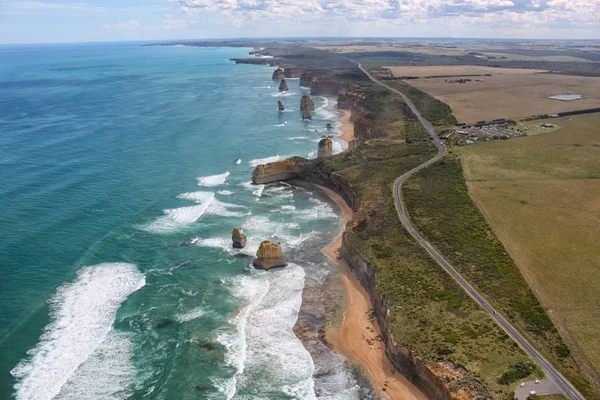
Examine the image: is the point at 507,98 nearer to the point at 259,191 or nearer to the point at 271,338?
the point at 259,191

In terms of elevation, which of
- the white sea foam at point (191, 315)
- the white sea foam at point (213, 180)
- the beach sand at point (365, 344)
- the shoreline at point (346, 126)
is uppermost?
the shoreline at point (346, 126)

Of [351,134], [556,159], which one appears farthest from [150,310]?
[351,134]

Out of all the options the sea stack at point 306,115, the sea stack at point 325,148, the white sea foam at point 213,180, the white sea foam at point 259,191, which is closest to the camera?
the white sea foam at point 259,191

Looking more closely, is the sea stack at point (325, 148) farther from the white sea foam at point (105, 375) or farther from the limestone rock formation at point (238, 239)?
the white sea foam at point (105, 375)

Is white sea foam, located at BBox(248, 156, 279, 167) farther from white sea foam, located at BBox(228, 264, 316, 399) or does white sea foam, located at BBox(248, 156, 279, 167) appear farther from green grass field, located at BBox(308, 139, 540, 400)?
white sea foam, located at BBox(228, 264, 316, 399)

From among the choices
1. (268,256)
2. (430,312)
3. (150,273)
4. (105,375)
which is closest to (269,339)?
(268,256)

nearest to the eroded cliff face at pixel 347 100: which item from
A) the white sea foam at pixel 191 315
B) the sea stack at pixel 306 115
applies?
the sea stack at pixel 306 115

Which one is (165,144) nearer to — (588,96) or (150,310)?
(150,310)

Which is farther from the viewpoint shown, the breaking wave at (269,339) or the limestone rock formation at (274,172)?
the limestone rock formation at (274,172)
